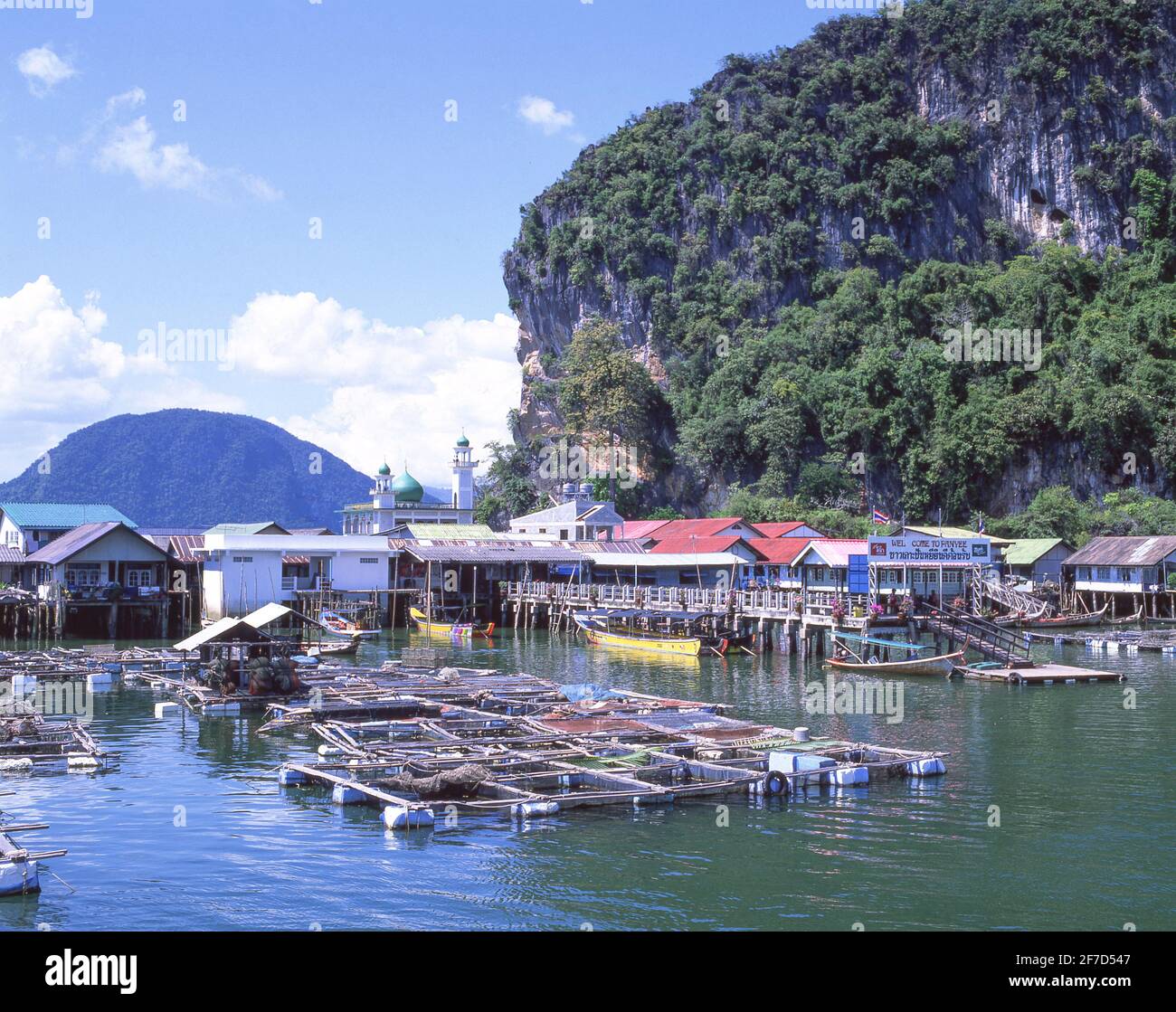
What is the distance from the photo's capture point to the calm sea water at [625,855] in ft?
56.1

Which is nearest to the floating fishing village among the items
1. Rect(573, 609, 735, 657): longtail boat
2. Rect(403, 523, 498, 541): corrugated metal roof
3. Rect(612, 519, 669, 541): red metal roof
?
Rect(573, 609, 735, 657): longtail boat

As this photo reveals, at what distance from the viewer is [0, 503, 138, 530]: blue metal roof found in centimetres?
7000

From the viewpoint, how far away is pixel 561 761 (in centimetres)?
2592

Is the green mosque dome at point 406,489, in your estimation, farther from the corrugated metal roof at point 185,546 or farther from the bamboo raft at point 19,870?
the bamboo raft at point 19,870

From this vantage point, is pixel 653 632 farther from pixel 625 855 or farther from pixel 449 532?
pixel 625 855

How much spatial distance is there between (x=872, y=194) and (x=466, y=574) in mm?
54735

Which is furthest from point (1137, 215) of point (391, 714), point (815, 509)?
point (391, 714)

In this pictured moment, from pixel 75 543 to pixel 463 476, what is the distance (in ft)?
160

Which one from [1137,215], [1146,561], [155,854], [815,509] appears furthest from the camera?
[1137,215]

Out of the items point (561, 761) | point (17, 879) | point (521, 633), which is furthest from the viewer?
point (521, 633)

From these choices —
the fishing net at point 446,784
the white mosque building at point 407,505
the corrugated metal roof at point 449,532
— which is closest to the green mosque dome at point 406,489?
the white mosque building at point 407,505

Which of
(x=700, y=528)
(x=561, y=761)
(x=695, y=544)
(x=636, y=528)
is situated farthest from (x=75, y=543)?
(x=561, y=761)
